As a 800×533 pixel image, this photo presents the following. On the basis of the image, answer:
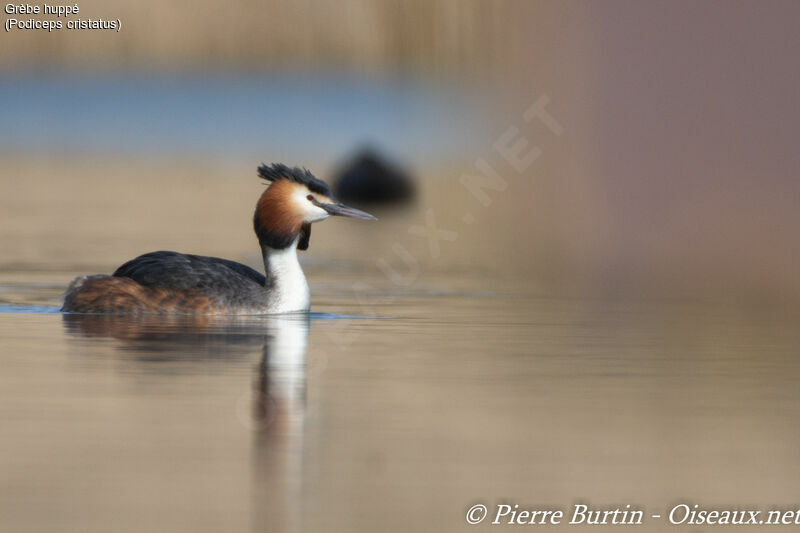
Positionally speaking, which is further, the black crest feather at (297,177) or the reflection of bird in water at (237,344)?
the black crest feather at (297,177)

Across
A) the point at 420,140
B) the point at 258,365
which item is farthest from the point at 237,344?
the point at 420,140

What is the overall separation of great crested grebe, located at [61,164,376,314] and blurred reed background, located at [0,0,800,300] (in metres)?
2.36

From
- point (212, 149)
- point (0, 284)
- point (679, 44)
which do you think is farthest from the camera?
point (212, 149)

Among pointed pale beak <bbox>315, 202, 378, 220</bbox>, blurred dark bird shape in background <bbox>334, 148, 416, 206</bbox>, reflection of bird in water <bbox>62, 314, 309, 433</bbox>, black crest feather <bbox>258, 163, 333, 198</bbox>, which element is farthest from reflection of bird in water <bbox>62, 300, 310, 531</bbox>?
blurred dark bird shape in background <bbox>334, 148, 416, 206</bbox>

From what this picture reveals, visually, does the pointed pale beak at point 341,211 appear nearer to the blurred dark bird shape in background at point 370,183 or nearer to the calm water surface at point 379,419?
the calm water surface at point 379,419

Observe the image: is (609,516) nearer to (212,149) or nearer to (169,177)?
(169,177)

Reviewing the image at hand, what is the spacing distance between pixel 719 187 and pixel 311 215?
1051 cm

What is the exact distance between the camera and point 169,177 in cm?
2662

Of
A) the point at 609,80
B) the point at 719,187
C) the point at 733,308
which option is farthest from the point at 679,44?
the point at 733,308

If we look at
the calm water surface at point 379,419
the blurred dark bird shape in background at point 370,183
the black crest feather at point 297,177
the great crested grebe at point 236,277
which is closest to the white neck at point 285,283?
the great crested grebe at point 236,277

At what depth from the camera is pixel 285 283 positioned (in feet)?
38.7

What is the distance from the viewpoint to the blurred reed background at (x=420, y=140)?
648 inches

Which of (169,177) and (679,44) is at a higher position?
(679,44)

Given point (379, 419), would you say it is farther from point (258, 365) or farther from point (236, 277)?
point (236, 277)
